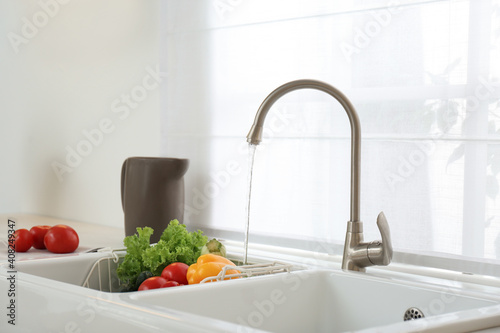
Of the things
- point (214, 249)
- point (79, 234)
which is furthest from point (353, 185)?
point (79, 234)

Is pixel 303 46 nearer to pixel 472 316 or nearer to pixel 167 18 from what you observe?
pixel 167 18

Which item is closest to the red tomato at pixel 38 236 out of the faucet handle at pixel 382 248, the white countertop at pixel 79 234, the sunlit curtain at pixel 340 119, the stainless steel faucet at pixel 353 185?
the white countertop at pixel 79 234

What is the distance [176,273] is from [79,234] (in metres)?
0.87

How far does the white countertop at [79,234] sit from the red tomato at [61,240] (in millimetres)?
19

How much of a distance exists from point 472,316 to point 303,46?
982 millimetres

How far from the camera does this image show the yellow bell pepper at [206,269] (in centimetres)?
110

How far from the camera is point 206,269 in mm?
1108

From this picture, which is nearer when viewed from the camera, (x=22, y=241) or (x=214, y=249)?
(x=214, y=249)

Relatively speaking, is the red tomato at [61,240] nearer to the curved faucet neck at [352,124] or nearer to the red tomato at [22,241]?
the red tomato at [22,241]

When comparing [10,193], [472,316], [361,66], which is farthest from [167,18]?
[472,316]

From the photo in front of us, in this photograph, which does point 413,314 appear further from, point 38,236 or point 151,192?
point 38,236

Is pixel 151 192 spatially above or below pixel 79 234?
above

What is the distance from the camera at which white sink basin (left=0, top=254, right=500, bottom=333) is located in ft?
2.48

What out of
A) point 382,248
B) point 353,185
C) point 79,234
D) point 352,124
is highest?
point 352,124
